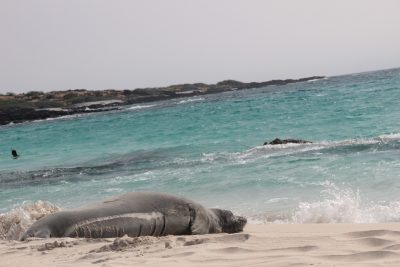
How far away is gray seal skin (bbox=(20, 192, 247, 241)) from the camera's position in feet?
19.8

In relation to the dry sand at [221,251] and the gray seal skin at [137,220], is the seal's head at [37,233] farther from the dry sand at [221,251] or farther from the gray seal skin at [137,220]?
the dry sand at [221,251]

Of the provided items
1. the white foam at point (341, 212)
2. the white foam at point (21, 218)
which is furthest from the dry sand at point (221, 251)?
the white foam at point (341, 212)

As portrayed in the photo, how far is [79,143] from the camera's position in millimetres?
30516

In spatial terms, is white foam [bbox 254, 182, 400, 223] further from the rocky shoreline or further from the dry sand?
the rocky shoreline

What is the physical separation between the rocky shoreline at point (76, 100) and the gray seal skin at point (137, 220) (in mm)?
62134

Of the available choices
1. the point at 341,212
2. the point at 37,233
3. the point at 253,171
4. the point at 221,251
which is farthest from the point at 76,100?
the point at 221,251

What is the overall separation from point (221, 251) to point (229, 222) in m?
2.43

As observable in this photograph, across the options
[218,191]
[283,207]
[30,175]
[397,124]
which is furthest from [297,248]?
[397,124]

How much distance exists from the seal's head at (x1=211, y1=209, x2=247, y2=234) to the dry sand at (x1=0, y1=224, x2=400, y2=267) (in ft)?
4.91

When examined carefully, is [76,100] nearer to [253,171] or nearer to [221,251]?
[253,171]

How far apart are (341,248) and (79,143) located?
88.5 feet

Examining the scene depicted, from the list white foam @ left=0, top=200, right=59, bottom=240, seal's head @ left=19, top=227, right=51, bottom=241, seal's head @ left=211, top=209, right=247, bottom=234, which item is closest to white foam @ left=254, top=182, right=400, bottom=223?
seal's head @ left=211, top=209, right=247, bottom=234

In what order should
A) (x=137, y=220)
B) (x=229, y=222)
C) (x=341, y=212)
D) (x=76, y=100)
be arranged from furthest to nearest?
(x=76, y=100) < (x=341, y=212) < (x=229, y=222) < (x=137, y=220)

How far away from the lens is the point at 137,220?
6363 millimetres
